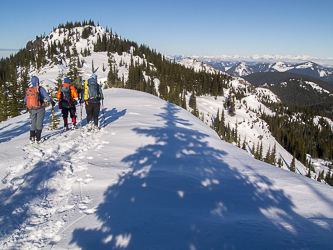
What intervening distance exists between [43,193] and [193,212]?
3.30 m

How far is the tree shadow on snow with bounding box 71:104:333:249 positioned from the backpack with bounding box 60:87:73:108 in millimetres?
5509

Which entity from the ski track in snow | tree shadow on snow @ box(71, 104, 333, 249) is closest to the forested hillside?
the ski track in snow

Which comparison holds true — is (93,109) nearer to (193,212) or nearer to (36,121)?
(36,121)

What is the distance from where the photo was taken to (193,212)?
3.58m

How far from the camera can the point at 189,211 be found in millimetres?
3598

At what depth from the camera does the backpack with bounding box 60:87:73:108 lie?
9.11 m

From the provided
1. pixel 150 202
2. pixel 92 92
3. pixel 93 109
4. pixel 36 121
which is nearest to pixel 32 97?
pixel 36 121

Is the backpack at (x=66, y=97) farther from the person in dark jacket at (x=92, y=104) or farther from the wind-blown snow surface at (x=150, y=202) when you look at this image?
the wind-blown snow surface at (x=150, y=202)

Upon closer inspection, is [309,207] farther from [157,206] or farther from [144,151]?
[144,151]

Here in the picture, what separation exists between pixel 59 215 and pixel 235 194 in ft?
12.6

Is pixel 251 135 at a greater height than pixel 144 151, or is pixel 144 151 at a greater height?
pixel 144 151

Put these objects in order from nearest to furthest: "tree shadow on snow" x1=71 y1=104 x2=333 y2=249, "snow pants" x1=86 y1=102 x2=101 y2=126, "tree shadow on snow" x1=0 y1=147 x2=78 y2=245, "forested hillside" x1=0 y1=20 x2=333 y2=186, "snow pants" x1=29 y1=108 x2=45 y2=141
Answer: "tree shadow on snow" x1=71 y1=104 x2=333 y2=249
"tree shadow on snow" x1=0 y1=147 x2=78 y2=245
"snow pants" x1=29 y1=108 x2=45 y2=141
"snow pants" x1=86 y1=102 x2=101 y2=126
"forested hillside" x1=0 y1=20 x2=333 y2=186

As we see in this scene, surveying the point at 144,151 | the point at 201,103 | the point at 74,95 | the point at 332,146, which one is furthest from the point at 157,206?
the point at 332,146

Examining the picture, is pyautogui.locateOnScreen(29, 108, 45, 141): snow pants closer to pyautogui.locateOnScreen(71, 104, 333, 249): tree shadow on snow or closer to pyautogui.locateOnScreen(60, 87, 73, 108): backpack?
pyautogui.locateOnScreen(60, 87, 73, 108): backpack
